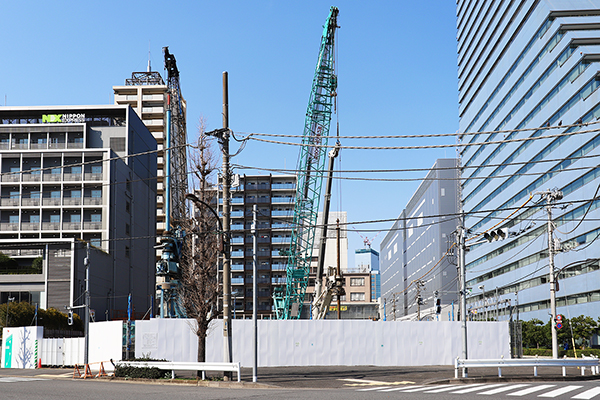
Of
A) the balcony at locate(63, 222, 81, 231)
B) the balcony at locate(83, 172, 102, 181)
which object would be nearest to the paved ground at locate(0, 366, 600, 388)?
the balcony at locate(63, 222, 81, 231)

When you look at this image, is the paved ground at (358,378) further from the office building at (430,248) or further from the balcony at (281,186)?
the balcony at (281,186)

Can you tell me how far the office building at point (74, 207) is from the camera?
203 ft

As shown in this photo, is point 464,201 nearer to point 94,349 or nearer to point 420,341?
point 420,341

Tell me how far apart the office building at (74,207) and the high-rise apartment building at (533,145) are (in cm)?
4291

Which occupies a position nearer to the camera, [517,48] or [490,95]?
[517,48]

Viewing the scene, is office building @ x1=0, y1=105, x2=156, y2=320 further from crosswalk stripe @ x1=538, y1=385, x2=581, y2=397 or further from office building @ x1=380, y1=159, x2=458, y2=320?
crosswalk stripe @ x1=538, y1=385, x2=581, y2=397

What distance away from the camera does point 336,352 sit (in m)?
34.1

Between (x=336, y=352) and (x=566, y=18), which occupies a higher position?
(x=566, y=18)

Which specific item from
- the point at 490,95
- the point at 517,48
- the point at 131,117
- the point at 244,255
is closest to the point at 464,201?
the point at 490,95

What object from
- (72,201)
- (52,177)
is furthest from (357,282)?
(52,177)

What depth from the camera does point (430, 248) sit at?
11806 centimetres

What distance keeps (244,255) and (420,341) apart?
74504mm

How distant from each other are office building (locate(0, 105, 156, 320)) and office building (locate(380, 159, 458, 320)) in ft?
130

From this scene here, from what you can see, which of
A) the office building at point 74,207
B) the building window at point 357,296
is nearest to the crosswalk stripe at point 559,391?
the office building at point 74,207
